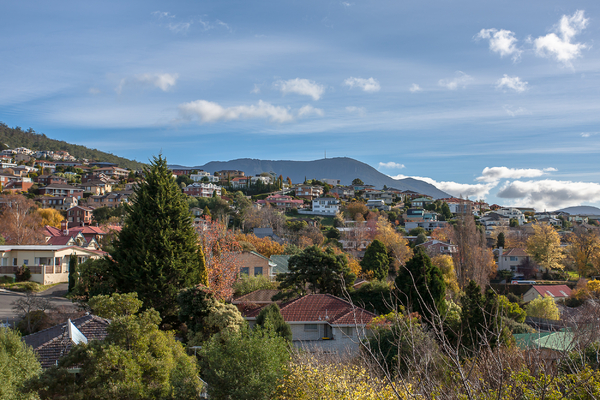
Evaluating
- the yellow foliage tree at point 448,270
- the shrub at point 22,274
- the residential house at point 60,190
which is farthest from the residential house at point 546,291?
the residential house at point 60,190

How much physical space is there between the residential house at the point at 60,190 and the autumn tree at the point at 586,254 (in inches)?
3151

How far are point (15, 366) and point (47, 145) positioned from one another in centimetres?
15255

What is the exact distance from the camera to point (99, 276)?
18344 mm

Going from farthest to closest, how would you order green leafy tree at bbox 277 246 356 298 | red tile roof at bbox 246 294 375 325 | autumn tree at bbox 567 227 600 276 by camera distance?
autumn tree at bbox 567 227 600 276, green leafy tree at bbox 277 246 356 298, red tile roof at bbox 246 294 375 325

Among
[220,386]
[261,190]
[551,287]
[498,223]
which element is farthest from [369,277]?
[261,190]

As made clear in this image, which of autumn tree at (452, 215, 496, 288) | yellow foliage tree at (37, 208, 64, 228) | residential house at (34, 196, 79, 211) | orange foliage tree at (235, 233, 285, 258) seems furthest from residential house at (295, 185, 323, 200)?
autumn tree at (452, 215, 496, 288)

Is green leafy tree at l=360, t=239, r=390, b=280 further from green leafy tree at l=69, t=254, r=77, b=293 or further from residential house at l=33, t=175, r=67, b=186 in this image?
residential house at l=33, t=175, r=67, b=186

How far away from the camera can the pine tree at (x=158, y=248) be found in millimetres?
17312

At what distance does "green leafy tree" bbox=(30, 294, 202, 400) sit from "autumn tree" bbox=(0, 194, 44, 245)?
4057 cm

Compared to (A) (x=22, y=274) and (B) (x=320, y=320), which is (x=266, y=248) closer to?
(A) (x=22, y=274)

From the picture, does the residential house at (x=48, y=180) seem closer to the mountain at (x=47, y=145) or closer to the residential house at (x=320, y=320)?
the mountain at (x=47, y=145)

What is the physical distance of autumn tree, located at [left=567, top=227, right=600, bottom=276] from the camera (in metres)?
46.9

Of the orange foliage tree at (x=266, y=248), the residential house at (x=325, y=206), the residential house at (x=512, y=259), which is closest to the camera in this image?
the orange foliage tree at (x=266, y=248)

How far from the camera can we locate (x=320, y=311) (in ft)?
65.9
